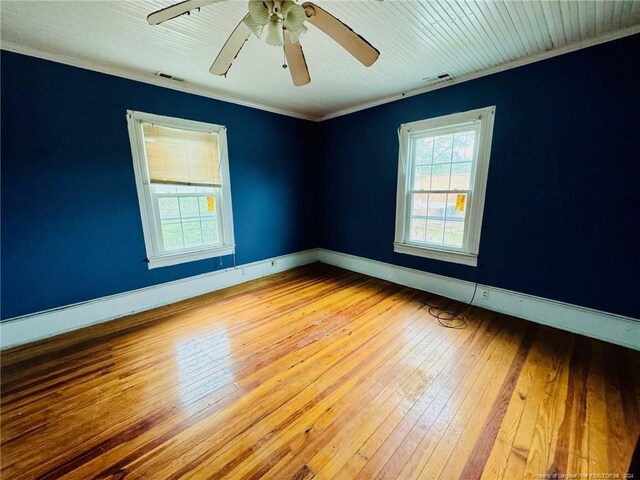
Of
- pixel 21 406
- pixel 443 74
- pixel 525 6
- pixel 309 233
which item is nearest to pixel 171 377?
pixel 21 406

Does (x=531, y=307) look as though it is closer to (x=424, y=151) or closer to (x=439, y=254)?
(x=439, y=254)

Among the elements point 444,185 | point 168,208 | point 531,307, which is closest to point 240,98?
point 168,208

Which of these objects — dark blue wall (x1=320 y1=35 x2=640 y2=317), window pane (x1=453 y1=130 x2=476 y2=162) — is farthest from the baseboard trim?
window pane (x1=453 y1=130 x2=476 y2=162)

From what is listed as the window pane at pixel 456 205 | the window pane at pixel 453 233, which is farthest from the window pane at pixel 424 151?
the window pane at pixel 453 233

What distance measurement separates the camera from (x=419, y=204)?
11.4 ft

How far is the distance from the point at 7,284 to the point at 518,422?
4.19 metres

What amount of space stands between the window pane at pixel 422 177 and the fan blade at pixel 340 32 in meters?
2.06

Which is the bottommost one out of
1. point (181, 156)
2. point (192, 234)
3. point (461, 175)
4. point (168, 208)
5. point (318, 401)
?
point (318, 401)

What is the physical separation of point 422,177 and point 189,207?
3118 millimetres

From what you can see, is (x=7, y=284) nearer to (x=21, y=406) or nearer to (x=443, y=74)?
(x=21, y=406)

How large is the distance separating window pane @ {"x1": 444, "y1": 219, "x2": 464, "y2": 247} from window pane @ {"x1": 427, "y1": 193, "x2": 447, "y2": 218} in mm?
155

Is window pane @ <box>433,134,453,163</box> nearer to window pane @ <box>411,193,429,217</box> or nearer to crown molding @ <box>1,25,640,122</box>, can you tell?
window pane @ <box>411,193,429,217</box>

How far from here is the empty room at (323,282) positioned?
146cm

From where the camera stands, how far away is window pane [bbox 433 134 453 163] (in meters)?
3.14
